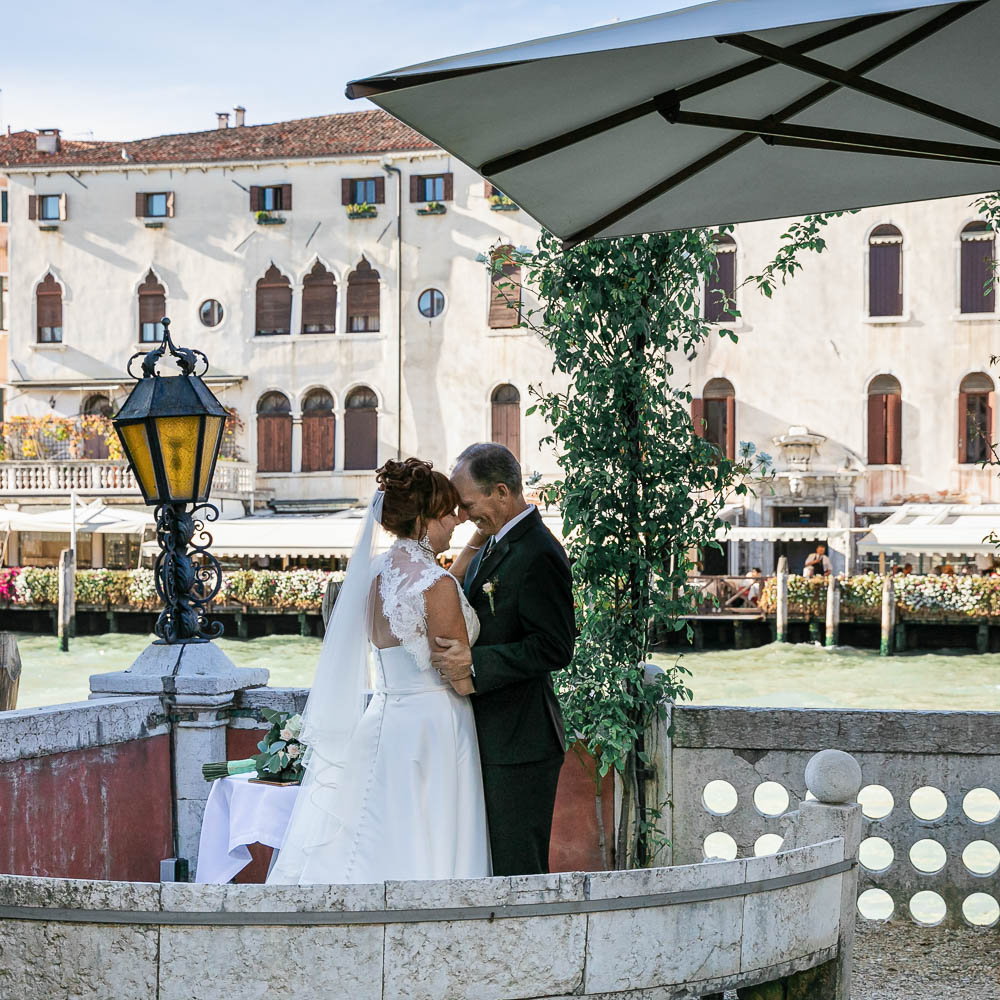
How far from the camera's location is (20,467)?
2880 centimetres

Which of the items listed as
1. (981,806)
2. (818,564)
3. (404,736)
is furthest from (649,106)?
(818,564)

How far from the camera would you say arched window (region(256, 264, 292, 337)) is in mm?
29781

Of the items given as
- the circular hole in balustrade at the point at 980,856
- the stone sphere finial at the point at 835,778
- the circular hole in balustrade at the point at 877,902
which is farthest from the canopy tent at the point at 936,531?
the stone sphere finial at the point at 835,778

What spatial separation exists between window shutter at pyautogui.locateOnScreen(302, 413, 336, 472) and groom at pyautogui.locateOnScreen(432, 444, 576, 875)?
25.9 m

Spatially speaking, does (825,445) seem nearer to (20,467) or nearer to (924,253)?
(924,253)

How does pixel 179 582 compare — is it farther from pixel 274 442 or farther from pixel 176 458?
pixel 274 442

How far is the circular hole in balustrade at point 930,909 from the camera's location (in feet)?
14.5

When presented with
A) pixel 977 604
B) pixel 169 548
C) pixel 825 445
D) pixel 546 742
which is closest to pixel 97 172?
pixel 825 445

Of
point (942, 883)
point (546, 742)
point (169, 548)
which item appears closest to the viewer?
point (546, 742)

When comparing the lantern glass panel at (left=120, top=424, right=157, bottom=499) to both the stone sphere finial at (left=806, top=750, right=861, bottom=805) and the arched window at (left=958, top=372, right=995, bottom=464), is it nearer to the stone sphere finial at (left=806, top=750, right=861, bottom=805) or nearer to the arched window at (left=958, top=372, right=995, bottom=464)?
the stone sphere finial at (left=806, top=750, right=861, bottom=805)

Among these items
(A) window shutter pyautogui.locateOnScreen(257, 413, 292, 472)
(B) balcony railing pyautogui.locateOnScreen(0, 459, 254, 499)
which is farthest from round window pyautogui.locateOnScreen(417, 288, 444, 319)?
(B) balcony railing pyautogui.locateOnScreen(0, 459, 254, 499)

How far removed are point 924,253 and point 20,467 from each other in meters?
18.9

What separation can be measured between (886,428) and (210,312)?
14.5 m

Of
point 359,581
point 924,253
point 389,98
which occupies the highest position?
point 924,253
